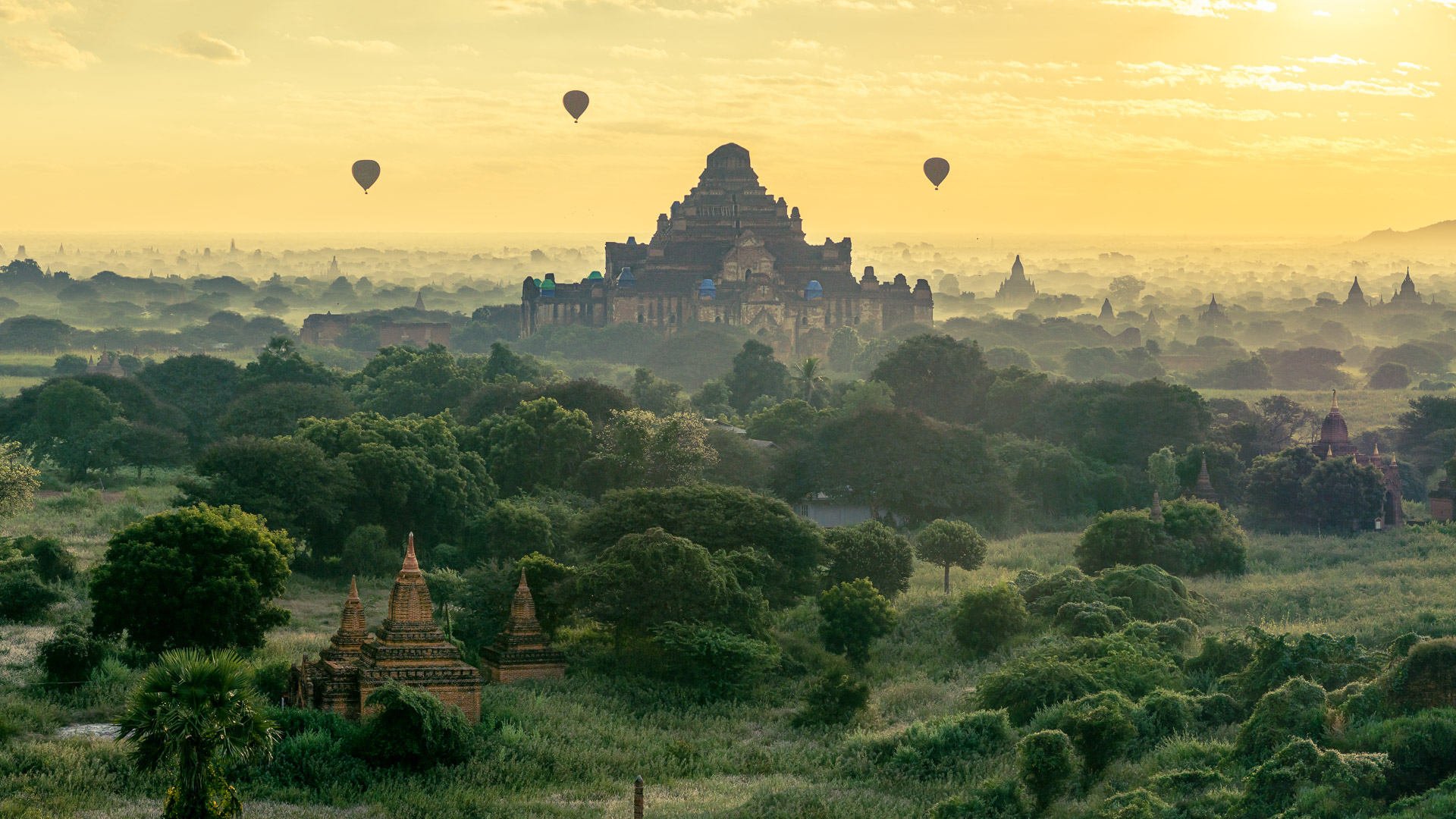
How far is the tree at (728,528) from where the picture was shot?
4894 centimetres

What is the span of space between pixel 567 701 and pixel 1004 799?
1088cm

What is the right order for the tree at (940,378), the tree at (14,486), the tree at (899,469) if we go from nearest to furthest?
the tree at (14,486) < the tree at (899,469) < the tree at (940,378)

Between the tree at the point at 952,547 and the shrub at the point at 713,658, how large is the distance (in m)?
15.5

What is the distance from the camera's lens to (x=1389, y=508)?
69438 mm

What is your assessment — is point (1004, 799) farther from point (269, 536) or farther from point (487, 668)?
point (269, 536)

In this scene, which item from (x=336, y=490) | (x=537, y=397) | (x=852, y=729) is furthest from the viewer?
(x=537, y=397)

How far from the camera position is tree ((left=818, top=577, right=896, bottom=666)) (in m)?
45.9

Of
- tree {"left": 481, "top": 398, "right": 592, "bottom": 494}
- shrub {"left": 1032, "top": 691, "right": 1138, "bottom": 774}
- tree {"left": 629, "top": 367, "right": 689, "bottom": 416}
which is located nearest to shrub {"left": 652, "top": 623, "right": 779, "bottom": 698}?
shrub {"left": 1032, "top": 691, "right": 1138, "bottom": 774}

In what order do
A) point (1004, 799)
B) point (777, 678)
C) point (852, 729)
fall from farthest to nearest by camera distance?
point (777, 678)
point (852, 729)
point (1004, 799)

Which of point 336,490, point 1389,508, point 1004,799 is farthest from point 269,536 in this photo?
point 1389,508

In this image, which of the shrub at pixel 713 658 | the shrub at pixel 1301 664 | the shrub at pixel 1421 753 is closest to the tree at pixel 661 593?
the shrub at pixel 713 658

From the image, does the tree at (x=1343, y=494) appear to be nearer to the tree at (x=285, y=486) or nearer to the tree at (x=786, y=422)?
the tree at (x=786, y=422)

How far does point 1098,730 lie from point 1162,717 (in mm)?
3271

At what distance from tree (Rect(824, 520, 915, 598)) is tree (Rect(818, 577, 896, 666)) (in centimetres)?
537
